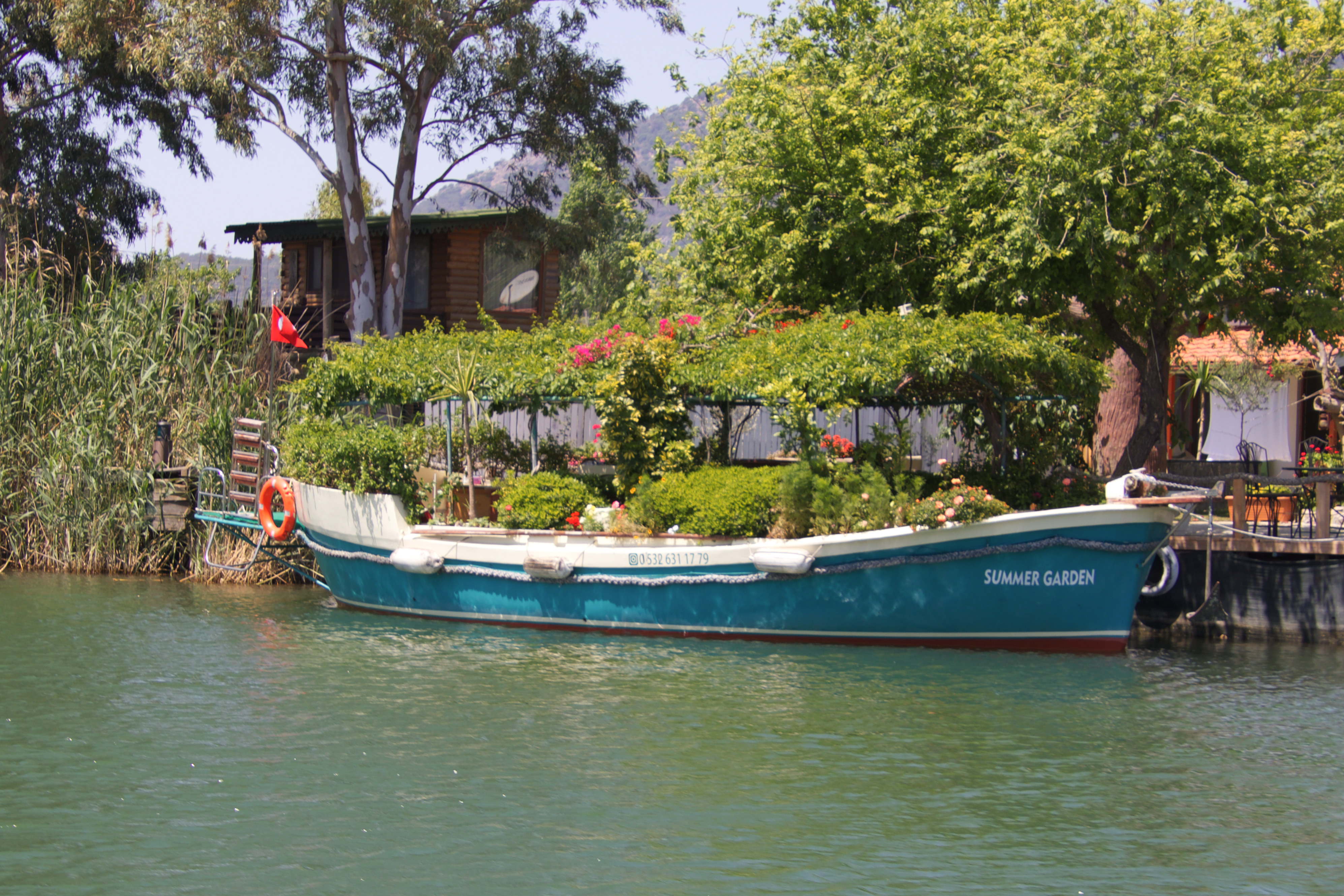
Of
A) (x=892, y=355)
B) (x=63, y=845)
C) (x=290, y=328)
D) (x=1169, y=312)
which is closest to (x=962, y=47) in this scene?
(x=1169, y=312)

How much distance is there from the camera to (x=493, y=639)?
14039mm

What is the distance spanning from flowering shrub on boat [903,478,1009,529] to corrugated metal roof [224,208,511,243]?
1884 centimetres

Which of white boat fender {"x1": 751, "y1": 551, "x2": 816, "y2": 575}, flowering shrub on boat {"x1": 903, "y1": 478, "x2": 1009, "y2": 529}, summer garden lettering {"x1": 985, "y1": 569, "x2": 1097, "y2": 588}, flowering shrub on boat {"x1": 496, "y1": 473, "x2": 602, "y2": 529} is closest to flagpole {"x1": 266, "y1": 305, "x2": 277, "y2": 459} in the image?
flowering shrub on boat {"x1": 496, "y1": 473, "x2": 602, "y2": 529}

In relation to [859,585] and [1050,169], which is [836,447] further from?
[1050,169]

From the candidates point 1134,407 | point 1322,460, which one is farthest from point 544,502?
point 1322,460

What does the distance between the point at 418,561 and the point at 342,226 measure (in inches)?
694

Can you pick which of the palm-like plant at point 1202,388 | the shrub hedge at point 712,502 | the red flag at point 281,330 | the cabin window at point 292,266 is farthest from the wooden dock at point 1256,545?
the cabin window at point 292,266

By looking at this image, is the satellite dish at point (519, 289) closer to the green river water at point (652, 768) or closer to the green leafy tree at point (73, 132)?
the green leafy tree at point (73, 132)

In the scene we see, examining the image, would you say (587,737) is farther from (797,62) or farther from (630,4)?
(630,4)

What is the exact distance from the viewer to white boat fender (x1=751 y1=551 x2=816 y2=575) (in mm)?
12789

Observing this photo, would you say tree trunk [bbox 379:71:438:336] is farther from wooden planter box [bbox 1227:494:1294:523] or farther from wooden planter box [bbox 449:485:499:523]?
wooden planter box [bbox 1227:494:1294:523]

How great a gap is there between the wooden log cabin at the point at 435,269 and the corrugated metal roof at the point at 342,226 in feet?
0.07

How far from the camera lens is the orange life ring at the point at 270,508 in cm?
1623

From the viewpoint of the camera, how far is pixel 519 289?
103 feet
